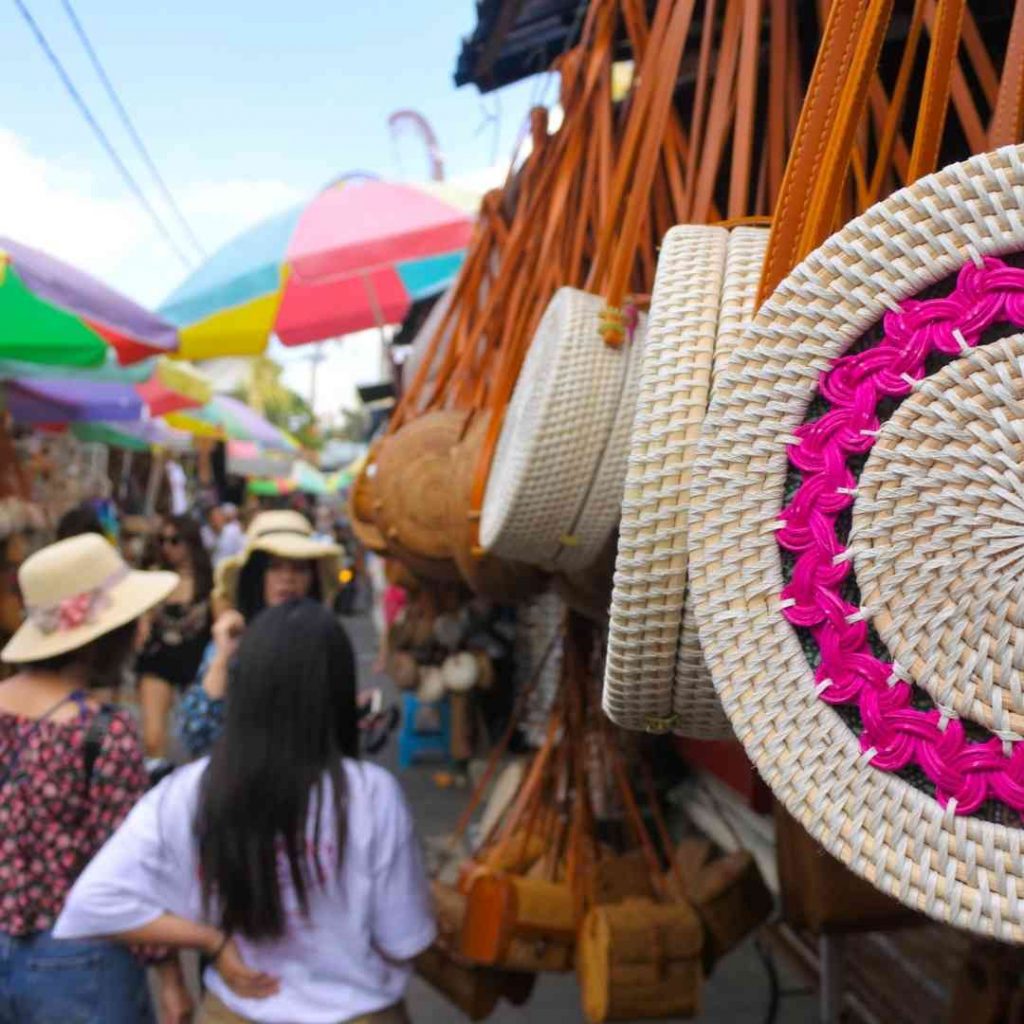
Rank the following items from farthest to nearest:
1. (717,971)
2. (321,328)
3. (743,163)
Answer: (321,328), (717,971), (743,163)

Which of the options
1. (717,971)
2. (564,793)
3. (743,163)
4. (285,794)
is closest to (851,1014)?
(717,971)

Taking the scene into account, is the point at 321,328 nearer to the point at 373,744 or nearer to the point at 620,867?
the point at 373,744

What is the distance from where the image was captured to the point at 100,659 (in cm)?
209

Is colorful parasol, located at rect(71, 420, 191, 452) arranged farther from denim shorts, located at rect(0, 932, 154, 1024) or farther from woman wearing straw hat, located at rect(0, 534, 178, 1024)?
denim shorts, located at rect(0, 932, 154, 1024)

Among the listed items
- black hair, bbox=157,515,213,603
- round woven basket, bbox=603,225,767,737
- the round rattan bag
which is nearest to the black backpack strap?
Result: the round rattan bag

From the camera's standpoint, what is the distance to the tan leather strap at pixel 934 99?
590 mm

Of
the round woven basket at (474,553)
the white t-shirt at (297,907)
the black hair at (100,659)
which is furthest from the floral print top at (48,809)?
the round woven basket at (474,553)

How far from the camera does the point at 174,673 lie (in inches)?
148

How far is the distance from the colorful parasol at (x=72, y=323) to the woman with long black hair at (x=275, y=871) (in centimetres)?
240

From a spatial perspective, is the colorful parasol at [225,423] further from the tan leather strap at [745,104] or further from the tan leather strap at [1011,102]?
the tan leather strap at [1011,102]

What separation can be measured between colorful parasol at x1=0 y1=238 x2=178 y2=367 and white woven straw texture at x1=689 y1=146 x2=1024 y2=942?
136 inches

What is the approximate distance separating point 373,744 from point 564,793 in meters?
1.76

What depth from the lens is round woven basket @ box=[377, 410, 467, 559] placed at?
1.50m

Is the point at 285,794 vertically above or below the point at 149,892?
above
